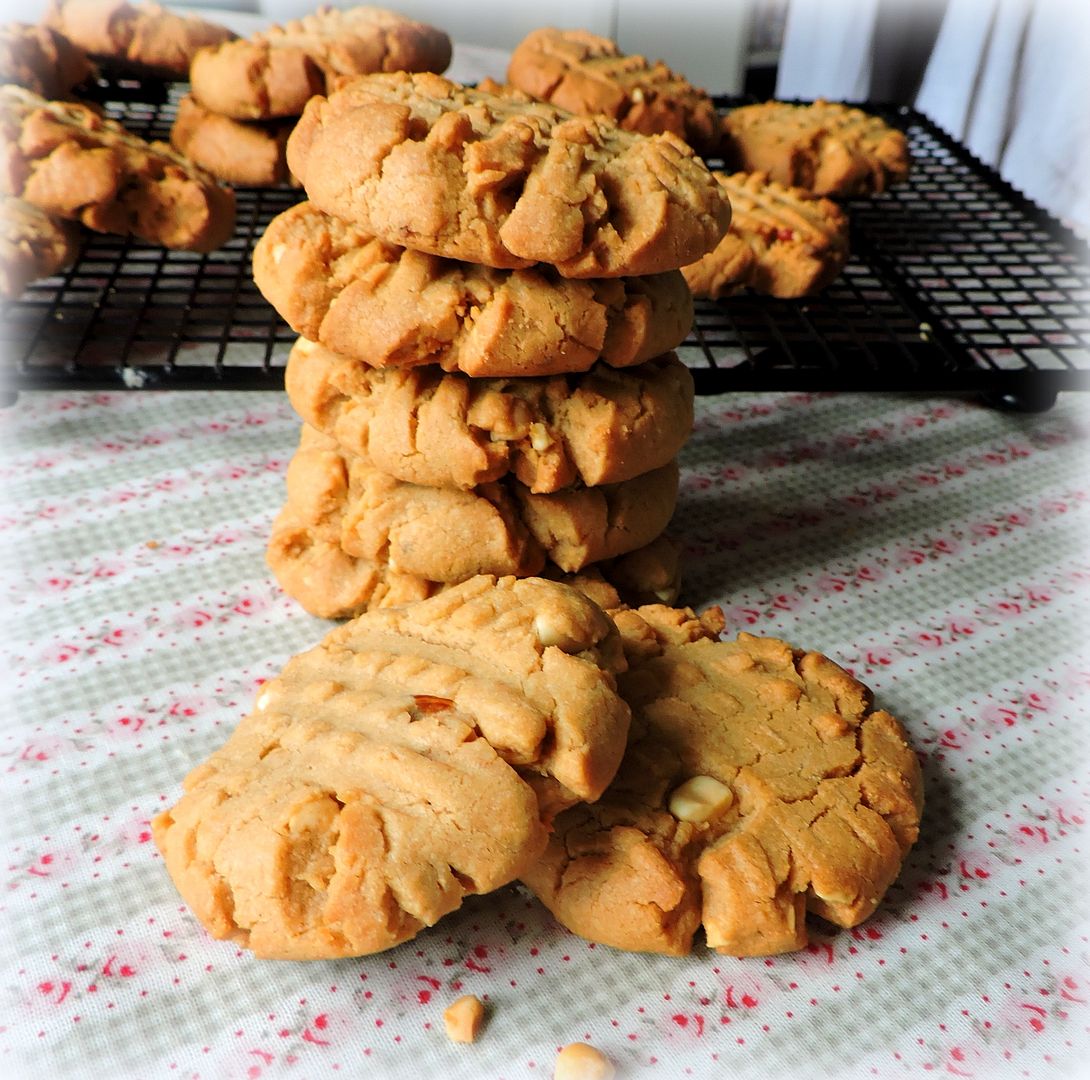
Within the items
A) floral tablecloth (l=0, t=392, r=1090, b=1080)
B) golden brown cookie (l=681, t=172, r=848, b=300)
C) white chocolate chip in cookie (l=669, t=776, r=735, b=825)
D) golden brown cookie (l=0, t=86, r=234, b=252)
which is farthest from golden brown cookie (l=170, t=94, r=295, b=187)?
white chocolate chip in cookie (l=669, t=776, r=735, b=825)

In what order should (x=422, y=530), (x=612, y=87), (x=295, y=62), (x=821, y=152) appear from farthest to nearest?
(x=821, y=152), (x=612, y=87), (x=295, y=62), (x=422, y=530)

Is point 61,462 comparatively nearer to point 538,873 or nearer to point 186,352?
point 186,352

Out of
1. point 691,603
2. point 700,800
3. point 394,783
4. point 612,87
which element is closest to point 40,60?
point 612,87

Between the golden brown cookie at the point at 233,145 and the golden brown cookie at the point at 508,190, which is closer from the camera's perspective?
the golden brown cookie at the point at 508,190

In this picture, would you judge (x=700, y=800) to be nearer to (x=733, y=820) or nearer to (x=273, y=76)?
(x=733, y=820)

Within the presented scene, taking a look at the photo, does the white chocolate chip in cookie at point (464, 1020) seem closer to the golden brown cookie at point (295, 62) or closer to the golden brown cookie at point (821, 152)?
the golden brown cookie at point (295, 62)

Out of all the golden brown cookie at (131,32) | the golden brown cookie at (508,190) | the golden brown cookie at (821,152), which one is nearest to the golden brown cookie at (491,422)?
the golden brown cookie at (508,190)

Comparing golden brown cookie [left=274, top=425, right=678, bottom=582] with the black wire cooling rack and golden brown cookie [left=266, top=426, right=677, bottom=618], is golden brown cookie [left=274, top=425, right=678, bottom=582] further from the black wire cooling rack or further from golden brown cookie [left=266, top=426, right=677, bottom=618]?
the black wire cooling rack
